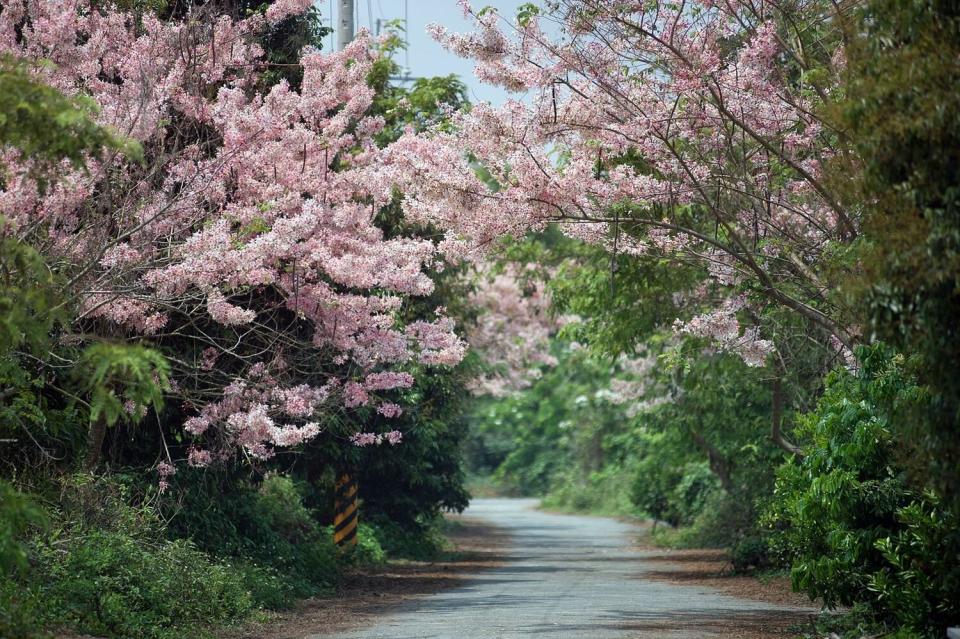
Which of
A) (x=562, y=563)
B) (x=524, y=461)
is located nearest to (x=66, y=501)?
(x=562, y=563)

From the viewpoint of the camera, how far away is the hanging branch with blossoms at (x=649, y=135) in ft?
47.9

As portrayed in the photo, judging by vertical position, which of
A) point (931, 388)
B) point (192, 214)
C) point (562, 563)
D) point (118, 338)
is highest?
point (192, 214)

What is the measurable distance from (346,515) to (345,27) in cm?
847

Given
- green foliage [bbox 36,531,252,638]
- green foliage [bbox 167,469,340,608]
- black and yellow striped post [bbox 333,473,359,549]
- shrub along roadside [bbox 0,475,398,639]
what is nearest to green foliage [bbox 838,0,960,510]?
shrub along roadside [bbox 0,475,398,639]

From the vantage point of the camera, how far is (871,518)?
12.6m

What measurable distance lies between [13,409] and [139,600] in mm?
2182

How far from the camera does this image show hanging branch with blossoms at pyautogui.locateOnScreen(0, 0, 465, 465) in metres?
14.0

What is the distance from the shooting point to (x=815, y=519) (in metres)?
12.9

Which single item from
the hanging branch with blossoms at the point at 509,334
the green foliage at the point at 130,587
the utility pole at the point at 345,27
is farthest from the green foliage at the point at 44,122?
the hanging branch with blossoms at the point at 509,334

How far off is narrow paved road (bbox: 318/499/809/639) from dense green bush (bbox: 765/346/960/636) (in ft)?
4.69

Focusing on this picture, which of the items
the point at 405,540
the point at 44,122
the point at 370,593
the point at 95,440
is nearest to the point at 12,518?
the point at 44,122

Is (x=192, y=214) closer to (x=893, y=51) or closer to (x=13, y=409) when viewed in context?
(x=13, y=409)

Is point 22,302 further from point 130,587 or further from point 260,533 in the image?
point 260,533

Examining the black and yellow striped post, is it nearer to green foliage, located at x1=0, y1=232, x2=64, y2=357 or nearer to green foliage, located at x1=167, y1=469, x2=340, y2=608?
green foliage, located at x1=167, y1=469, x2=340, y2=608
